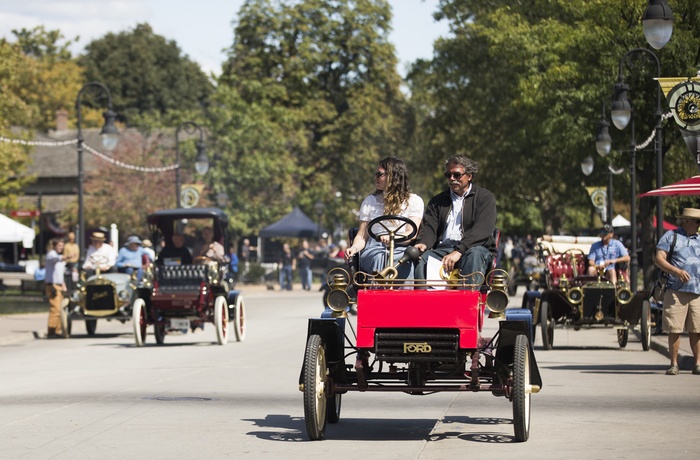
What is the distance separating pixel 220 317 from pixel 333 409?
450 inches

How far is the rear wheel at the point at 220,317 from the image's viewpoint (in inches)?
878

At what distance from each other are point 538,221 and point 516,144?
32503mm

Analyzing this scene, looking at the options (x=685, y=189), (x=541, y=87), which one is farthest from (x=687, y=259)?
(x=541, y=87)

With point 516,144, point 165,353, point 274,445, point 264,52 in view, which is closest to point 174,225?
point 165,353

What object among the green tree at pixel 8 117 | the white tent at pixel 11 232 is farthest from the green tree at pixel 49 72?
the white tent at pixel 11 232

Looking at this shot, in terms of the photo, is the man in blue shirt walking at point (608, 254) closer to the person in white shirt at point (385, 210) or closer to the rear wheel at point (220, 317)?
the rear wheel at point (220, 317)

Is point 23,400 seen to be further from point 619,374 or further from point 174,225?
point 174,225

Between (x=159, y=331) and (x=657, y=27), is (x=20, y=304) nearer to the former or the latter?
(x=159, y=331)

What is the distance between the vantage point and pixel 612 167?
3934 cm

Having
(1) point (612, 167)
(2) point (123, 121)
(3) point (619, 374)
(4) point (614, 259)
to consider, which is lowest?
(3) point (619, 374)

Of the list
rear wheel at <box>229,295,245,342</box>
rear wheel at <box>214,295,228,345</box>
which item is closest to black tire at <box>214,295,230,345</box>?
rear wheel at <box>214,295,228,345</box>

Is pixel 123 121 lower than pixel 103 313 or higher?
higher

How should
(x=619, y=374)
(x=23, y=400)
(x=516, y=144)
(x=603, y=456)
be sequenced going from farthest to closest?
(x=516, y=144) < (x=619, y=374) < (x=23, y=400) < (x=603, y=456)

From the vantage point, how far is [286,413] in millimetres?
12117
